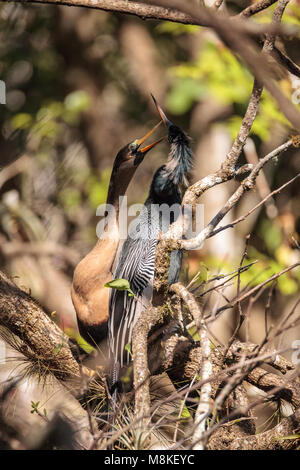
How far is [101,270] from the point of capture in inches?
89.8

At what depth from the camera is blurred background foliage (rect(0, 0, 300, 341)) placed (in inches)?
140

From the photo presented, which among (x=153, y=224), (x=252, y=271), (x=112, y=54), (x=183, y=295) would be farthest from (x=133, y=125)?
(x=183, y=295)

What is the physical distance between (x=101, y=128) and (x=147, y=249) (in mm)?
2798

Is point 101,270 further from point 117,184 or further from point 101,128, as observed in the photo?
point 101,128

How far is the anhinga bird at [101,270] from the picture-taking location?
228cm

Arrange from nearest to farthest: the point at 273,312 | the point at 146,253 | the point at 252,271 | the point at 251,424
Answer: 1. the point at 251,424
2. the point at 146,253
3. the point at 252,271
4. the point at 273,312

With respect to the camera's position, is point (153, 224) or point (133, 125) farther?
point (133, 125)

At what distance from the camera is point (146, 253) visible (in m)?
2.22

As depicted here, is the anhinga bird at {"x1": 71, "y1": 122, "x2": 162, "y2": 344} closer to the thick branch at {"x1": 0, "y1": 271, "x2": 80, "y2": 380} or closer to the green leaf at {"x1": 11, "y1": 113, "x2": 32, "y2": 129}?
the thick branch at {"x1": 0, "y1": 271, "x2": 80, "y2": 380}

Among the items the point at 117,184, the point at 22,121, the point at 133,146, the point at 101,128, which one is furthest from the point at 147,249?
the point at 101,128

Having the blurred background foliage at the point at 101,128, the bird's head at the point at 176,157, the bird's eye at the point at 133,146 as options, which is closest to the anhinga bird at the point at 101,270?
the bird's eye at the point at 133,146

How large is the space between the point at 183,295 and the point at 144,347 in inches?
8.7

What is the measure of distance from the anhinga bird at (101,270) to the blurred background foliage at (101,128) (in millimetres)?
820
